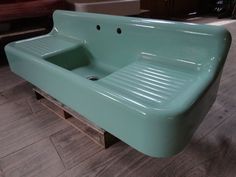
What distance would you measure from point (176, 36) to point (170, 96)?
384 millimetres

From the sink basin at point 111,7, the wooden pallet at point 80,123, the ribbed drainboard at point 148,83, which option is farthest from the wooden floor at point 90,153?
the sink basin at point 111,7

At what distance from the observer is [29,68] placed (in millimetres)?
1261

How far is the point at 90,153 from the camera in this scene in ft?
3.44

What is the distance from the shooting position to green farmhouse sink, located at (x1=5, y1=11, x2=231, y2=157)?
0.69m

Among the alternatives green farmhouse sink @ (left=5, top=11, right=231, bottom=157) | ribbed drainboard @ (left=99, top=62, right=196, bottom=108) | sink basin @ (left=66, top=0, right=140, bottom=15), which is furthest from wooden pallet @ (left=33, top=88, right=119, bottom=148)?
sink basin @ (left=66, top=0, right=140, bottom=15)

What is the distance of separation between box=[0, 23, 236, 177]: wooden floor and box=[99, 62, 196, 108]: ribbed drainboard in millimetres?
383

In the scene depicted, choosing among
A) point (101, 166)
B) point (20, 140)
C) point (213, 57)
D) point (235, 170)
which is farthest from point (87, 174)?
point (213, 57)

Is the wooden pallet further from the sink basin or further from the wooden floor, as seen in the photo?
the sink basin

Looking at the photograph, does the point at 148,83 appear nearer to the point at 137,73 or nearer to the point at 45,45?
the point at 137,73

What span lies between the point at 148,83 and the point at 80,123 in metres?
0.56

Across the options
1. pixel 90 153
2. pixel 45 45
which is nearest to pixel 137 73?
pixel 90 153

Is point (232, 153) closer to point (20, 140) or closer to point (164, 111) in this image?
point (164, 111)

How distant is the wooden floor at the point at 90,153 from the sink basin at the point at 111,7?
4.72 feet

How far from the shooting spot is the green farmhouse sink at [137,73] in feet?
2.27
